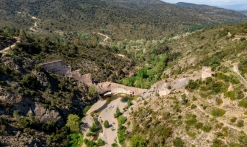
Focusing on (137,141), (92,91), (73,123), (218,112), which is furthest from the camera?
(92,91)

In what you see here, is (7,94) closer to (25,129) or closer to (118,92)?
(25,129)

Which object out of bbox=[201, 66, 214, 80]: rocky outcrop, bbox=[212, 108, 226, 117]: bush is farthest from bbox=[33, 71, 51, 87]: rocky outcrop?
bbox=[212, 108, 226, 117]: bush

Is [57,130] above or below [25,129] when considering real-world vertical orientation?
below

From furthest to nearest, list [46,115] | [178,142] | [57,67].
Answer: [57,67] → [46,115] → [178,142]

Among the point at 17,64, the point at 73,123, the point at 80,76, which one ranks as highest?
the point at 17,64

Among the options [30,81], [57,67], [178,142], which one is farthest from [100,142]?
[57,67]

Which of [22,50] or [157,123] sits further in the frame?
[22,50]

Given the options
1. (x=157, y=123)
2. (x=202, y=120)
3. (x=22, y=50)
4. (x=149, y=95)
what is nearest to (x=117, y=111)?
Answer: (x=149, y=95)

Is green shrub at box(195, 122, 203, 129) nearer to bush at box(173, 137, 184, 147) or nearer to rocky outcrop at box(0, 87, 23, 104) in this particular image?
bush at box(173, 137, 184, 147)

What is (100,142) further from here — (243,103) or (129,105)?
(243,103)
